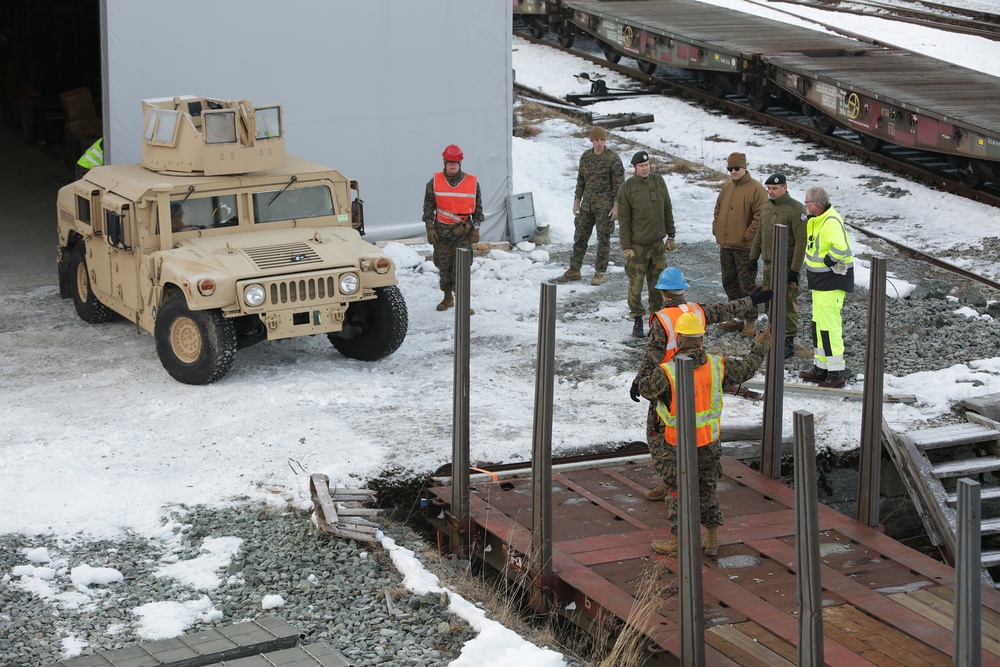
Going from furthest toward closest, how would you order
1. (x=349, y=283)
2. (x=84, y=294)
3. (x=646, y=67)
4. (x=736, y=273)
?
(x=646, y=67) → (x=84, y=294) → (x=736, y=273) → (x=349, y=283)

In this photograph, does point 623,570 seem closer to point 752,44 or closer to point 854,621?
point 854,621

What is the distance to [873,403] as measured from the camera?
28.2 ft

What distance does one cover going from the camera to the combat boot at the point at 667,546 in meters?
8.12

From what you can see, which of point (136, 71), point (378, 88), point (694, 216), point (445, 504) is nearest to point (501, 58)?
point (378, 88)

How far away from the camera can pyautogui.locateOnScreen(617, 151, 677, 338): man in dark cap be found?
12.7m

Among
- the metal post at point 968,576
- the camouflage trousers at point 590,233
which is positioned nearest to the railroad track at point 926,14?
the camouflage trousers at point 590,233

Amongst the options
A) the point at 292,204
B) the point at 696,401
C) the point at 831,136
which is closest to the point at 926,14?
the point at 831,136

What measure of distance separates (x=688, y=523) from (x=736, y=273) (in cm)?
638

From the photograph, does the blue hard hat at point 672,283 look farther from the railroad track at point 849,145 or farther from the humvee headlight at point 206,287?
the railroad track at point 849,145

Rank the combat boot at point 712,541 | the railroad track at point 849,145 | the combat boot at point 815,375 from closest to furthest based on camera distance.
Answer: the combat boot at point 712,541, the combat boot at point 815,375, the railroad track at point 849,145

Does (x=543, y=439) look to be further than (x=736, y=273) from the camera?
No

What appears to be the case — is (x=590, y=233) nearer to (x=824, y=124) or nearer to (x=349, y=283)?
(x=349, y=283)

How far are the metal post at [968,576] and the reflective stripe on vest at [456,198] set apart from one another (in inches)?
310

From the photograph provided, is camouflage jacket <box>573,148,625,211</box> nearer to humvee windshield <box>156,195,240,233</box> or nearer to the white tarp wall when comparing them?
the white tarp wall
